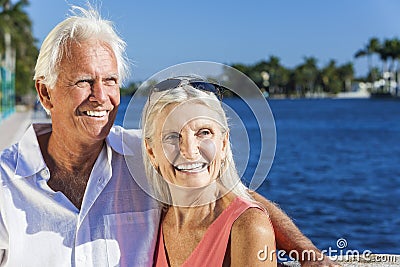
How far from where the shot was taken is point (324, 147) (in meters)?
32.6

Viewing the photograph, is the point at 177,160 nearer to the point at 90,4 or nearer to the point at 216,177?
the point at 216,177

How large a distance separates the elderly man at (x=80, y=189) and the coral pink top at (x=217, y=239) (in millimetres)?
200

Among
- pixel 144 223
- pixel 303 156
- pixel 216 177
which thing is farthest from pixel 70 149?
pixel 303 156

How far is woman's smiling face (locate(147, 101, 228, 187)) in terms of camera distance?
1.86 m

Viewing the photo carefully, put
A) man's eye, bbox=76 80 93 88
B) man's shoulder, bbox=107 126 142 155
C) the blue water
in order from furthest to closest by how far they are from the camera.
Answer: the blue water
man's shoulder, bbox=107 126 142 155
man's eye, bbox=76 80 93 88

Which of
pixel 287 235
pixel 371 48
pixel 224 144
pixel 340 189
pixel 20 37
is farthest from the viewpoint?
pixel 371 48

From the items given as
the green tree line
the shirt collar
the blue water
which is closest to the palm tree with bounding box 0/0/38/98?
the green tree line

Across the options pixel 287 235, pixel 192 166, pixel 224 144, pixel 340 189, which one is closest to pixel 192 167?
pixel 192 166

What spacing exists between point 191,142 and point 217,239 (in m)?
0.26

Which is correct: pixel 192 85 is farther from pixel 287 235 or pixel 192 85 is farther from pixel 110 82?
pixel 287 235

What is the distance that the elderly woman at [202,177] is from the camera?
1.82 m

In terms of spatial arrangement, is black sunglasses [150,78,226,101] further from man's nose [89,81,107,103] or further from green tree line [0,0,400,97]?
green tree line [0,0,400,97]

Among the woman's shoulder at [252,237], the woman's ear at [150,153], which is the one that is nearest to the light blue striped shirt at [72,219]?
the woman's ear at [150,153]

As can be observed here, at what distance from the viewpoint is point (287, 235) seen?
1998 mm
